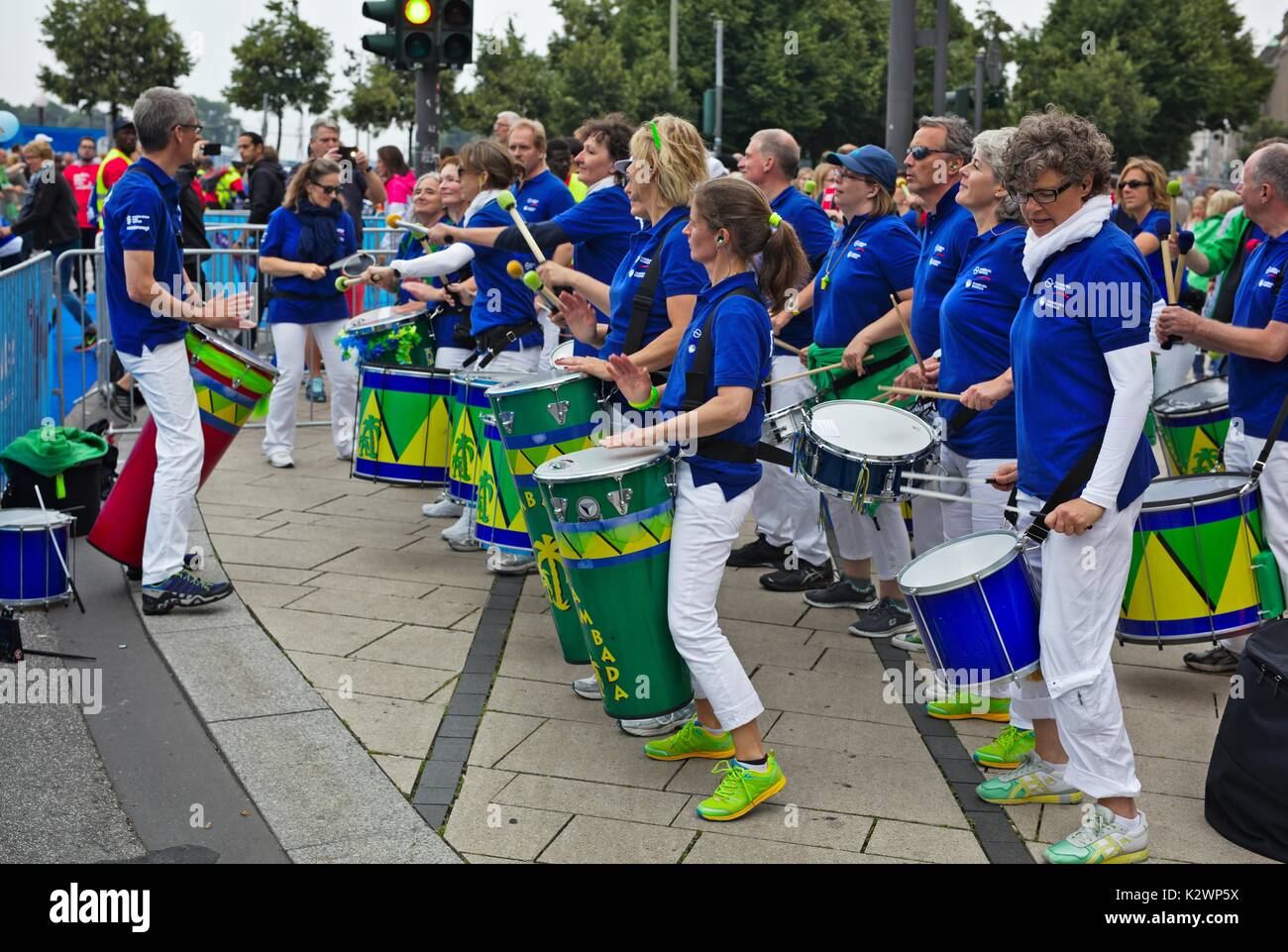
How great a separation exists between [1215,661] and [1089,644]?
7.30 ft

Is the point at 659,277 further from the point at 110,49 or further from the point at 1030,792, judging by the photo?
the point at 110,49

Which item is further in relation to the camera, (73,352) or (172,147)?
(73,352)

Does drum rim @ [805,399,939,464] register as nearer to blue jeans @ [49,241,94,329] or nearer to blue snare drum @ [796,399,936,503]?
blue snare drum @ [796,399,936,503]

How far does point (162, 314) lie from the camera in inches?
250

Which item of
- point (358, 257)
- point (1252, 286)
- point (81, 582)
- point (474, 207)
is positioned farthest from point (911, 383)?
point (358, 257)

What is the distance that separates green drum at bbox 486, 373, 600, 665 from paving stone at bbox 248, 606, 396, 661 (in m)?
1.12

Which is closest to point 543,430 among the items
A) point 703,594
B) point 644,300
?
point 644,300

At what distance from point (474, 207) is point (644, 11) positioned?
5319 centimetres

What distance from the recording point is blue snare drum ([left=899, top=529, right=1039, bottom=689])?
423cm

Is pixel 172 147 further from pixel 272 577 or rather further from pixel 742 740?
pixel 742 740

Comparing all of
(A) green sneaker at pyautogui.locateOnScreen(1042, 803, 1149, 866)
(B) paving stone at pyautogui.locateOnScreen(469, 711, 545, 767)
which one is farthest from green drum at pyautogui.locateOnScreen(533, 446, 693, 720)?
(A) green sneaker at pyautogui.locateOnScreen(1042, 803, 1149, 866)

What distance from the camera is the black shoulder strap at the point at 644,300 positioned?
5.31 metres

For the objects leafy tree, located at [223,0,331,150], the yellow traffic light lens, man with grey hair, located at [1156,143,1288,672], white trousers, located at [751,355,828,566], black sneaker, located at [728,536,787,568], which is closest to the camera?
man with grey hair, located at [1156,143,1288,672]
